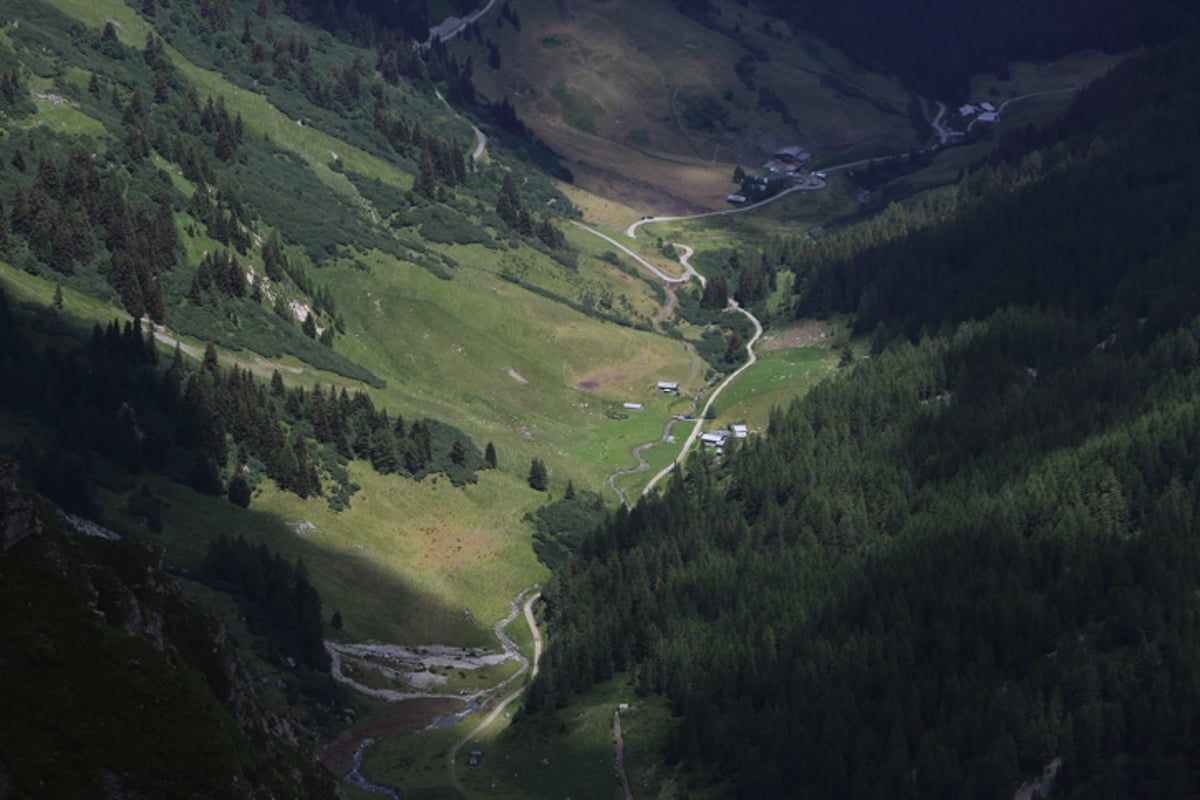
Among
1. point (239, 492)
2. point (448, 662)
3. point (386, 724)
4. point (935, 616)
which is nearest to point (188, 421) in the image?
point (239, 492)

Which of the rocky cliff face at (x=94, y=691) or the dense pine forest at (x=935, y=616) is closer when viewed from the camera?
the rocky cliff face at (x=94, y=691)

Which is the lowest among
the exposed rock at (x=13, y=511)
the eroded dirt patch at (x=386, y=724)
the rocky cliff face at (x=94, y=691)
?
the rocky cliff face at (x=94, y=691)

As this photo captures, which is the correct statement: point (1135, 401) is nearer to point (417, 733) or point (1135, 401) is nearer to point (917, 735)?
point (917, 735)

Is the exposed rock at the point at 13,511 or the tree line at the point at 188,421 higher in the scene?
the tree line at the point at 188,421

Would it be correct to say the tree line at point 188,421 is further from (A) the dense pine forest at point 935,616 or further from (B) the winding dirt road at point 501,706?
(A) the dense pine forest at point 935,616

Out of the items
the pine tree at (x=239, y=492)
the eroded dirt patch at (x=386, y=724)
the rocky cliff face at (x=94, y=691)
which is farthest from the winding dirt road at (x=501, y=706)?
the rocky cliff face at (x=94, y=691)

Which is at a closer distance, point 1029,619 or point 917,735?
point 917,735

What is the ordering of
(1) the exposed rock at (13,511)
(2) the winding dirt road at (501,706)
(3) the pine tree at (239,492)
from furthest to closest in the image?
1. (3) the pine tree at (239,492)
2. (2) the winding dirt road at (501,706)
3. (1) the exposed rock at (13,511)

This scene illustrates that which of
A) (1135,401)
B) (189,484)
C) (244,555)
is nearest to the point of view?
(244,555)

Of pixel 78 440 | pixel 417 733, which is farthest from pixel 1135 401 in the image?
pixel 78 440
